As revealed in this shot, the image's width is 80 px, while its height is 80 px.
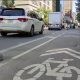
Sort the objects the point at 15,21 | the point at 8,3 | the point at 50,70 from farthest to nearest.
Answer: the point at 8,3
the point at 15,21
the point at 50,70

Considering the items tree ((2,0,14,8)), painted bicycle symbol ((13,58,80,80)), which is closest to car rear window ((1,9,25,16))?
painted bicycle symbol ((13,58,80,80))

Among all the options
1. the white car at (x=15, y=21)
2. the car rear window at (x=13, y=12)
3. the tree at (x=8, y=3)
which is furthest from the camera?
the tree at (x=8, y=3)

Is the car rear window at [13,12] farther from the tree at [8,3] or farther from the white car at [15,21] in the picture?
the tree at [8,3]

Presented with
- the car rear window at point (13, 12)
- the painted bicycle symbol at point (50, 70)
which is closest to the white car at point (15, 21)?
the car rear window at point (13, 12)

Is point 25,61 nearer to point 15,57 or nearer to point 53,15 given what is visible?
point 15,57

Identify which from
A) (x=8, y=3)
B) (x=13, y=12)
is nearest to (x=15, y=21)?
(x=13, y=12)

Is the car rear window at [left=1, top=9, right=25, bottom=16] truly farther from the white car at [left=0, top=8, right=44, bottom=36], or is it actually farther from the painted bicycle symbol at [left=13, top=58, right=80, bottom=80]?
the painted bicycle symbol at [left=13, top=58, right=80, bottom=80]

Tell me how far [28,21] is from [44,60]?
1053 cm

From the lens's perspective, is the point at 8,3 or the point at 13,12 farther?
the point at 8,3

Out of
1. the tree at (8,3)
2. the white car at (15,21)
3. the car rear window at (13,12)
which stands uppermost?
the car rear window at (13,12)

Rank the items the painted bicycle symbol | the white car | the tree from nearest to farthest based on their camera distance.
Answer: the painted bicycle symbol, the white car, the tree

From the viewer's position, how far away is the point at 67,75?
7.12m

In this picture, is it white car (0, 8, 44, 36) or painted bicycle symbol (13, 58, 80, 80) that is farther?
white car (0, 8, 44, 36)

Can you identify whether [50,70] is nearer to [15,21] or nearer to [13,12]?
[15,21]
